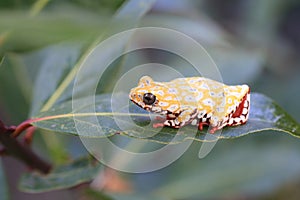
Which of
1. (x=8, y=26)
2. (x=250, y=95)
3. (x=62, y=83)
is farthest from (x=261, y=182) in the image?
(x=8, y=26)

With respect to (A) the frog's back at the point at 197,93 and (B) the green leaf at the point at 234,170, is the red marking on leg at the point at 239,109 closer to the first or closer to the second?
(A) the frog's back at the point at 197,93

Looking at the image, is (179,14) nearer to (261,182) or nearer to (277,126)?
(261,182)


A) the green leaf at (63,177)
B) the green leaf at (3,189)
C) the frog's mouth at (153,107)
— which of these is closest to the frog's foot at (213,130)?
the frog's mouth at (153,107)

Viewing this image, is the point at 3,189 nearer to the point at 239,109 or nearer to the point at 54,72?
the point at 54,72

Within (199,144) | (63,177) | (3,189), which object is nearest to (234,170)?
(199,144)

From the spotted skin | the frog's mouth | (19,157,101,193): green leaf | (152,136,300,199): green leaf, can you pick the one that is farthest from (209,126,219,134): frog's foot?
(152,136,300,199): green leaf

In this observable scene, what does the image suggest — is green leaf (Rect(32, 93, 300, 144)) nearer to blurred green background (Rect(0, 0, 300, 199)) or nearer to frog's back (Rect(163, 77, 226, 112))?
frog's back (Rect(163, 77, 226, 112))
